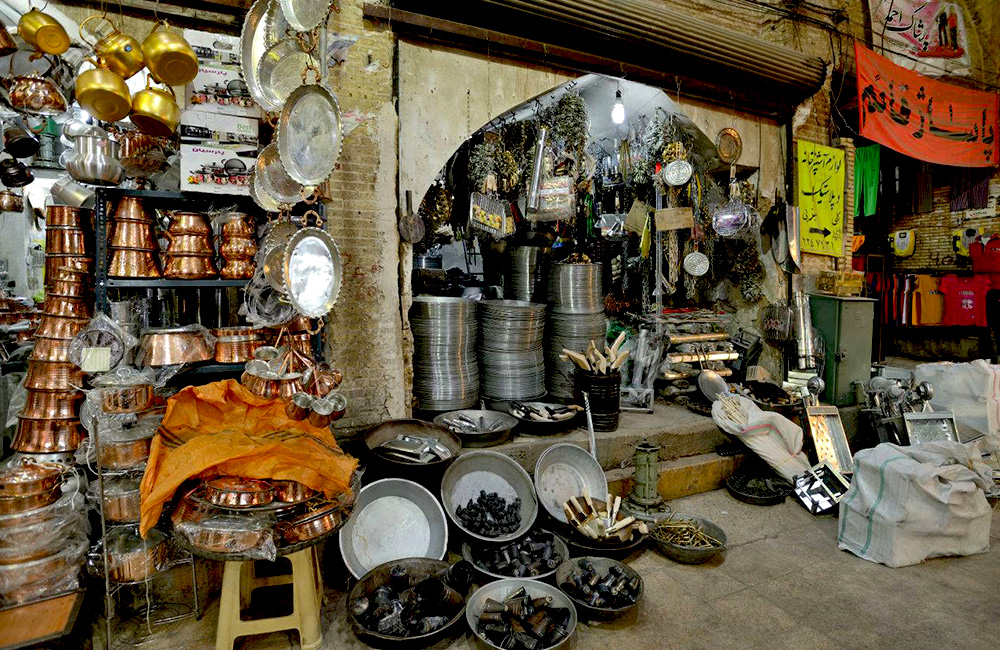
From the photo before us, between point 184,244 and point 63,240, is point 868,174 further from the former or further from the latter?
point 63,240

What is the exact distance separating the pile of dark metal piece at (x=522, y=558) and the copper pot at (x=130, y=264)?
8.44ft

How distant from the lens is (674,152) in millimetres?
5730

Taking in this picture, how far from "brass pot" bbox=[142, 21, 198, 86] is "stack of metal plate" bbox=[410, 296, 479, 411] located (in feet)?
7.24

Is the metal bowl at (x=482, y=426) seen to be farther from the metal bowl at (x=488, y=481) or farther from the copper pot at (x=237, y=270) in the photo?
the copper pot at (x=237, y=270)

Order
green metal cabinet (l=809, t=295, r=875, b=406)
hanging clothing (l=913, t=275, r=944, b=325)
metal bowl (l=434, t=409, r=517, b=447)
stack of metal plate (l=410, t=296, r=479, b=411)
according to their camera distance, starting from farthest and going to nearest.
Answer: hanging clothing (l=913, t=275, r=944, b=325)
green metal cabinet (l=809, t=295, r=875, b=406)
stack of metal plate (l=410, t=296, r=479, b=411)
metal bowl (l=434, t=409, r=517, b=447)

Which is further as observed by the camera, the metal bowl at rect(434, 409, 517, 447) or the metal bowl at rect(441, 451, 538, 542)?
the metal bowl at rect(434, 409, 517, 447)

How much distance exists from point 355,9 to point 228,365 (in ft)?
9.24

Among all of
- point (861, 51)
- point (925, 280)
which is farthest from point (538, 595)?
point (925, 280)

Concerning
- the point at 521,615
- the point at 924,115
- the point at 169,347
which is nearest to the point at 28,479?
the point at 169,347

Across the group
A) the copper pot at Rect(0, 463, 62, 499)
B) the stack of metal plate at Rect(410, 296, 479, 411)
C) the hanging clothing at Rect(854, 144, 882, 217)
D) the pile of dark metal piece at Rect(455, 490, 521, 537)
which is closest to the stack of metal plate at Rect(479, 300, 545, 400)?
the stack of metal plate at Rect(410, 296, 479, 411)

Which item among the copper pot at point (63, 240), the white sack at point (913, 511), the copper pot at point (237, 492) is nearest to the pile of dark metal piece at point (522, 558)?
the copper pot at point (237, 492)

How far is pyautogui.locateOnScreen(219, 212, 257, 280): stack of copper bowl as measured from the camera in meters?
3.04

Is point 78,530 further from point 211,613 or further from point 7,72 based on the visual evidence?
point 7,72

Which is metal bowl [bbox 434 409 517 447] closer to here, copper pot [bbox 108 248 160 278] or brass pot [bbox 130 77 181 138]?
copper pot [bbox 108 248 160 278]
